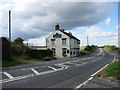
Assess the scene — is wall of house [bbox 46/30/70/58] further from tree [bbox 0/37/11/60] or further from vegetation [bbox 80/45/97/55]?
tree [bbox 0/37/11/60]

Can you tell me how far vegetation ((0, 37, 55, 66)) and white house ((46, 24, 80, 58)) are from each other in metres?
7.50

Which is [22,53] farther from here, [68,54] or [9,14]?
[68,54]

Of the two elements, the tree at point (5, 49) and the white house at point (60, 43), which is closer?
the tree at point (5, 49)

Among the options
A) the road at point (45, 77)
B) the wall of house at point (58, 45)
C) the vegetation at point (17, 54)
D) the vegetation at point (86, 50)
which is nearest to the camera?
the road at point (45, 77)

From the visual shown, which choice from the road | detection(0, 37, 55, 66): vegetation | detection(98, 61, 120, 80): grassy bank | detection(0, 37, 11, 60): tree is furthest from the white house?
detection(98, 61, 120, 80): grassy bank

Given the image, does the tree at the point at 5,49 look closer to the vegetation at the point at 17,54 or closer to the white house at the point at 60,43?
the vegetation at the point at 17,54

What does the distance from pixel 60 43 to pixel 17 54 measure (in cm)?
1883

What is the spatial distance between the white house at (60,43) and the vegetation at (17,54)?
24.6ft

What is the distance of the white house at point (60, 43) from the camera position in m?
46.2

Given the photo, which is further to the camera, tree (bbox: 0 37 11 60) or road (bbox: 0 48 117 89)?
tree (bbox: 0 37 11 60)

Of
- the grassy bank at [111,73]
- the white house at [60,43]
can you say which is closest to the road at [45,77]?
the grassy bank at [111,73]

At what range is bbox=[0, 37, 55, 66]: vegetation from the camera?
23469 millimetres

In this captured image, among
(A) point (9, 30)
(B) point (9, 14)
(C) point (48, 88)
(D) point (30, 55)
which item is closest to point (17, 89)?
(C) point (48, 88)

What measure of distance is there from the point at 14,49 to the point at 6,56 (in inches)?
262
